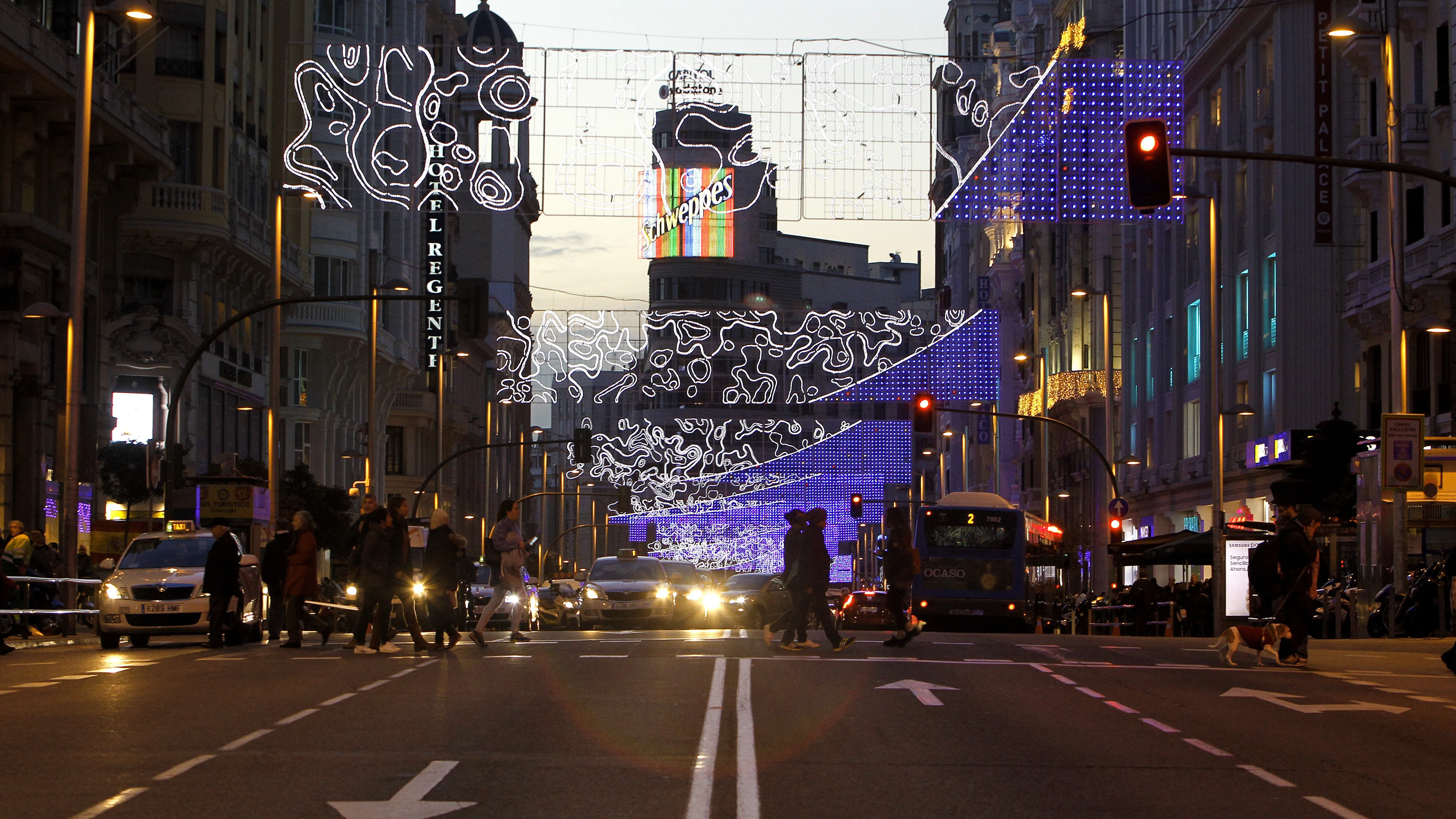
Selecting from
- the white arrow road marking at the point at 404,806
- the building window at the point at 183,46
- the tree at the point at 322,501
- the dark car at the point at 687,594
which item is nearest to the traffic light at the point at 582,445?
the tree at the point at 322,501

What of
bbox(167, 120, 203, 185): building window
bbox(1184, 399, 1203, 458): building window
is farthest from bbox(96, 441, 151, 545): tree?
bbox(1184, 399, 1203, 458): building window

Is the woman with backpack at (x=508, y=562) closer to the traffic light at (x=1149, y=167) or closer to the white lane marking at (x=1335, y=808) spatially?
the traffic light at (x=1149, y=167)

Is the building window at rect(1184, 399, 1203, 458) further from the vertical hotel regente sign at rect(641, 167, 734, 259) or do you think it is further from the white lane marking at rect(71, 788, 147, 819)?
the white lane marking at rect(71, 788, 147, 819)

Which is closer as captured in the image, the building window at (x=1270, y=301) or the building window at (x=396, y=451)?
the building window at (x=1270, y=301)

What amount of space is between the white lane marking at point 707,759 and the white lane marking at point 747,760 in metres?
0.15

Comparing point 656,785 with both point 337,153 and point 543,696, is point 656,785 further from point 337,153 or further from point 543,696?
point 337,153

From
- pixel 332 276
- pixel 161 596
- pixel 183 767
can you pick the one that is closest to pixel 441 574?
pixel 161 596

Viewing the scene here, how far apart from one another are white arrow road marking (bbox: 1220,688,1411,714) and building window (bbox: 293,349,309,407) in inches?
1977

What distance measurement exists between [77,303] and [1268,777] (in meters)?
23.4

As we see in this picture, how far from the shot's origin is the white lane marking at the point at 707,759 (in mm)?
9820

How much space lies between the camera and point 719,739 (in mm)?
13070

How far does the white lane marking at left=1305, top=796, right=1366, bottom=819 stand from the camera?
32.3 feet

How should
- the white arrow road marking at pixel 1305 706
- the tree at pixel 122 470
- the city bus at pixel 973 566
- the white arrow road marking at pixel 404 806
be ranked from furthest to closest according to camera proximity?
the tree at pixel 122 470 → the city bus at pixel 973 566 → the white arrow road marking at pixel 1305 706 → the white arrow road marking at pixel 404 806

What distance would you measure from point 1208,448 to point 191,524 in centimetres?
3490
